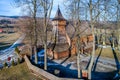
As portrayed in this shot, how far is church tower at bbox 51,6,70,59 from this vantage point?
29675 millimetres

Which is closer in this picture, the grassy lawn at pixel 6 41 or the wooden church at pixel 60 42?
the wooden church at pixel 60 42

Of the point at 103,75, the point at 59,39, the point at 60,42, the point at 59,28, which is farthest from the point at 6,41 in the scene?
the point at 103,75

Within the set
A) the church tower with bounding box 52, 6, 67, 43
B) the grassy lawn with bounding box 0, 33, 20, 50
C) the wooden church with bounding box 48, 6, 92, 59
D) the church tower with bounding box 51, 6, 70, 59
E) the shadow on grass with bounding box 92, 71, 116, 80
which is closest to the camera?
the shadow on grass with bounding box 92, 71, 116, 80

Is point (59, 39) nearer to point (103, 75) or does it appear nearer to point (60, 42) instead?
point (60, 42)

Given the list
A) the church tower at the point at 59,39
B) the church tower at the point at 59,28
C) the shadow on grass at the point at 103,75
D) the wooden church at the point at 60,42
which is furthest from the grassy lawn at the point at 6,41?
the shadow on grass at the point at 103,75

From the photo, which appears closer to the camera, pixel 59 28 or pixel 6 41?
pixel 59 28

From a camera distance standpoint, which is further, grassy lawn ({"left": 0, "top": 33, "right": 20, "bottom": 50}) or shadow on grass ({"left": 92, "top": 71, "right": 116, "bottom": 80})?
grassy lawn ({"left": 0, "top": 33, "right": 20, "bottom": 50})

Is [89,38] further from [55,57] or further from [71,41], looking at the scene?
[55,57]

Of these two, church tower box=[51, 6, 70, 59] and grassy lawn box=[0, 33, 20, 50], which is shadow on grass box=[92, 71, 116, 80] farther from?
grassy lawn box=[0, 33, 20, 50]

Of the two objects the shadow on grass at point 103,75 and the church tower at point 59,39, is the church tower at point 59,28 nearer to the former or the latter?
the church tower at point 59,39

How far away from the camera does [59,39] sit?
104 feet

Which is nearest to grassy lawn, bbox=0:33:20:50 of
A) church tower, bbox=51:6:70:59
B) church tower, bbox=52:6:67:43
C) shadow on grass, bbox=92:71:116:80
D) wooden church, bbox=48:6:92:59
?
church tower, bbox=52:6:67:43

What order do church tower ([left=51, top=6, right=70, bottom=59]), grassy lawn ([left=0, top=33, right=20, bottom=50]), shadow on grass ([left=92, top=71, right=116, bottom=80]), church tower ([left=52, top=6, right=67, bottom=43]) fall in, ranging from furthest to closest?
grassy lawn ([left=0, top=33, right=20, bottom=50]) < church tower ([left=52, top=6, right=67, bottom=43]) < church tower ([left=51, top=6, right=70, bottom=59]) < shadow on grass ([left=92, top=71, right=116, bottom=80])

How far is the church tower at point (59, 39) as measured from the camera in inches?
1168
